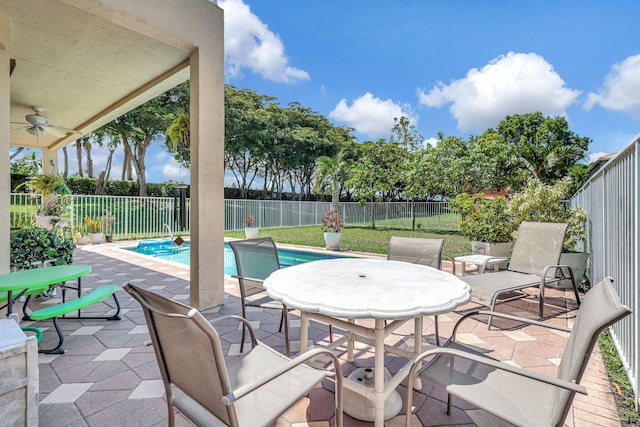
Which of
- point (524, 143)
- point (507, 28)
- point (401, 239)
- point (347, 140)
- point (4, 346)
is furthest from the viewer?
point (347, 140)

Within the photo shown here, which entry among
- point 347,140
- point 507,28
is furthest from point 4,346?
point 347,140

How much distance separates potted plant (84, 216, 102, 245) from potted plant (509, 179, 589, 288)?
1116 centimetres

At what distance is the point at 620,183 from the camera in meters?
2.45

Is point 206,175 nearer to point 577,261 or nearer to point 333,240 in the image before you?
point 577,261

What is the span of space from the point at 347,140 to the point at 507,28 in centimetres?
1663

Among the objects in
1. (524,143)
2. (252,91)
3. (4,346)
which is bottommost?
(4,346)

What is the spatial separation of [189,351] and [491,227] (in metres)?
6.15

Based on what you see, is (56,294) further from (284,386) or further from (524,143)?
(524,143)

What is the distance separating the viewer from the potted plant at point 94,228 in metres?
9.53

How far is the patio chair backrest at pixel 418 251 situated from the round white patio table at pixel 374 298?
0.51 m

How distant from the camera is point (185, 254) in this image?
9.38 m

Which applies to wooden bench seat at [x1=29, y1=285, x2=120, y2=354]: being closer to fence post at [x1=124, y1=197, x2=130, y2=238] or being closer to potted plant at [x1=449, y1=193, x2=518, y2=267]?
potted plant at [x1=449, y1=193, x2=518, y2=267]

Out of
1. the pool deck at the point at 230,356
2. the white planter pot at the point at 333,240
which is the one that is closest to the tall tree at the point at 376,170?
Result: the white planter pot at the point at 333,240

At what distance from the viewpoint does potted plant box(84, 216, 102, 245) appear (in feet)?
31.3
